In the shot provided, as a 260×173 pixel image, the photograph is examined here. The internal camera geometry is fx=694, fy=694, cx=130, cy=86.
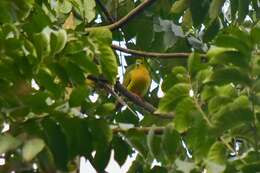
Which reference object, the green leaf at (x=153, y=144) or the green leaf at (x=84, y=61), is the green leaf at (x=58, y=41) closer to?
the green leaf at (x=84, y=61)

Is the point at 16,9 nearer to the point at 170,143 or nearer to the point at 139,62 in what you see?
the point at 170,143

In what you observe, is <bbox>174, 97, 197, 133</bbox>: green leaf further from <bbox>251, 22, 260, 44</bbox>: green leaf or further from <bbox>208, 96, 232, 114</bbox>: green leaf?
<bbox>251, 22, 260, 44</bbox>: green leaf

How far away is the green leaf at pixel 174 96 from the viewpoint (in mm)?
1870

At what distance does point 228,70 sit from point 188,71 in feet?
0.56

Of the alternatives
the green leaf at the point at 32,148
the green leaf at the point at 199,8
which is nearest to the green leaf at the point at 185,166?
the green leaf at the point at 32,148

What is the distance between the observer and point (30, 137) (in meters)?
1.70

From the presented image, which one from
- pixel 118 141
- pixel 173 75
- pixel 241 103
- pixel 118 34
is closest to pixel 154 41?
pixel 118 34

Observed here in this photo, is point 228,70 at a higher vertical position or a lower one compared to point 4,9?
lower

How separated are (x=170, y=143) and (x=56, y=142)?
0.99ft

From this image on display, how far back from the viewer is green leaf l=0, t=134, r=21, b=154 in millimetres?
1626

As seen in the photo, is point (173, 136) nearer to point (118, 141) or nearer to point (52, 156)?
point (118, 141)

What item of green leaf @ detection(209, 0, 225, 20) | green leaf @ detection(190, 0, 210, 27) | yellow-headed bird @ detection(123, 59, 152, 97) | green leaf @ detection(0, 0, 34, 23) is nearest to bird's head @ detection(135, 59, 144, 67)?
yellow-headed bird @ detection(123, 59, 152, 97)

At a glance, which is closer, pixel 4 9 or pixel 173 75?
pixel 4 9

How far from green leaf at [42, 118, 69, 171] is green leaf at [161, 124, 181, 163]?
26 cm
